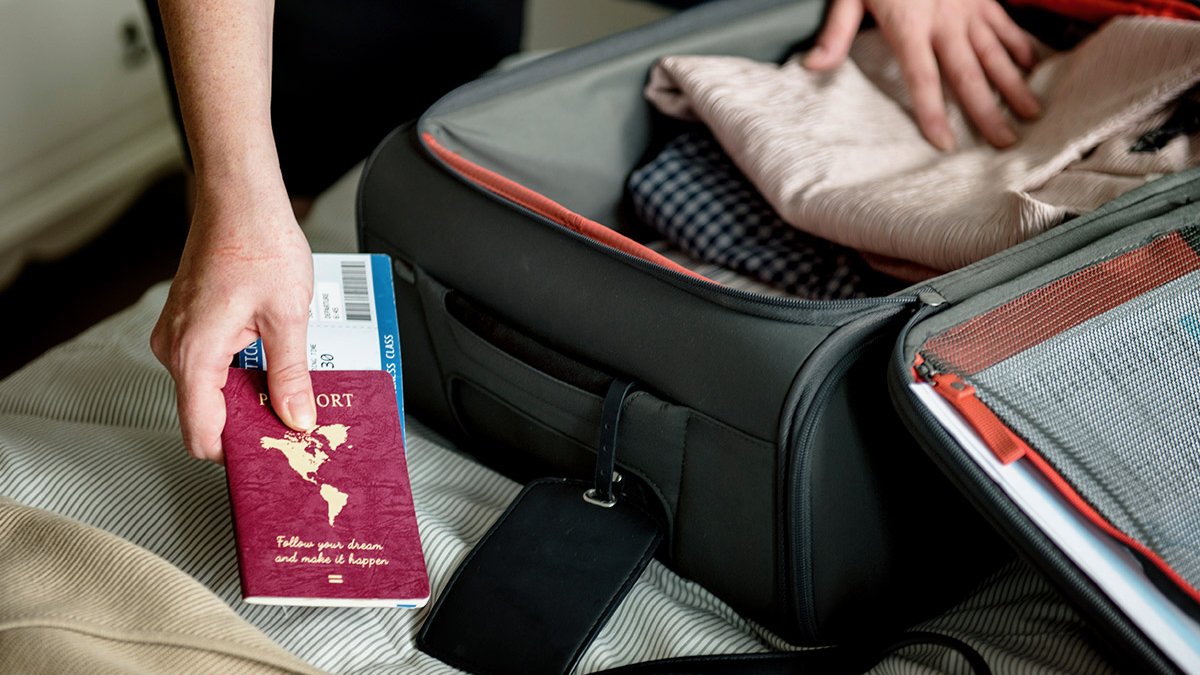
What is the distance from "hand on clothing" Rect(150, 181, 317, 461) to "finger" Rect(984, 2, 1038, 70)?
638 millimetres

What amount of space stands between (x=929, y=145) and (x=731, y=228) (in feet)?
0.58

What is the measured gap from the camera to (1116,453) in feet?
1.86

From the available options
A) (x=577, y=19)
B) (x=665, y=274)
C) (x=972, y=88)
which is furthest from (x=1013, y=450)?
(x=577, y=19)

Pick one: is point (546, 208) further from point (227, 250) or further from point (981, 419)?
point (981, 419)

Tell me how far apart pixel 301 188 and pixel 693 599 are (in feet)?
2.70

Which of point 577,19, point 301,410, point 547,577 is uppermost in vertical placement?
point 301,410

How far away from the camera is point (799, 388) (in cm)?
60

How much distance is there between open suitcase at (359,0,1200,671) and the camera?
57cm

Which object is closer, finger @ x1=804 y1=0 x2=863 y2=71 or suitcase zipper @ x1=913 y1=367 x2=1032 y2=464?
suitcase zipper @ x1=913 y1=367 x2=1032 y2=464

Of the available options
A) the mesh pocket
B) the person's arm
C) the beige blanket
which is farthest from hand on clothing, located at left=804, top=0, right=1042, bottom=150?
the beige blanket

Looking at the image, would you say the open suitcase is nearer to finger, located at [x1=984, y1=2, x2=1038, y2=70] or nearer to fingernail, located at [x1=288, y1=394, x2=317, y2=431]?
fingernail, located at [x1=288, y1=394, x2=317, y2=431]

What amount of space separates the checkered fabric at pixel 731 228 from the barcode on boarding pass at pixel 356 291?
11.7 inches

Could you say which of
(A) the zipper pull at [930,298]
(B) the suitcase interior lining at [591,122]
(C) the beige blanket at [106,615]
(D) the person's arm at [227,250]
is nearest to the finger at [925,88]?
(B) the suitcase interior lining at [591,122]

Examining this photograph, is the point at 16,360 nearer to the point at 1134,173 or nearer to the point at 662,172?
the point at 662,172
